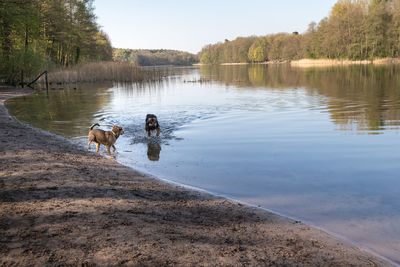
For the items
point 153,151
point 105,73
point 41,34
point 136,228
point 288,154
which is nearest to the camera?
point 136,228

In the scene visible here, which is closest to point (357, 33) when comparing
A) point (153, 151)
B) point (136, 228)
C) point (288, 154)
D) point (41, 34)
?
point (41, 34)

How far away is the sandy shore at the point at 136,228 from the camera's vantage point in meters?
3.16

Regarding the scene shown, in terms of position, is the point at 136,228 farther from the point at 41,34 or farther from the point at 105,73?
the point at 41,34

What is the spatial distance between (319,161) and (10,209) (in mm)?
6733

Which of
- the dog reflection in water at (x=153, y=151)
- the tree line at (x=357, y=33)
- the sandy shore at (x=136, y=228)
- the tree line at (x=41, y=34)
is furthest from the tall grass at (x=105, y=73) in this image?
the tree line at (x=357, y=33)

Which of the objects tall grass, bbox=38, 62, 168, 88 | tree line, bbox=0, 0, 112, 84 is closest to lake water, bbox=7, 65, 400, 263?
tree line, bbox=0, 0, 112, 84

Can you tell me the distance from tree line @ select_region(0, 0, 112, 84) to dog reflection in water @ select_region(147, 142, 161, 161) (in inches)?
807

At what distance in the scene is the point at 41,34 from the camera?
1743 inches

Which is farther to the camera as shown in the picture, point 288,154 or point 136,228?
point 288,154

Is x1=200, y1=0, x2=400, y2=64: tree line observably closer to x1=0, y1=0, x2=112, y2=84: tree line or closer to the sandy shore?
x1=0, y1=0, x2=112, y2=84: tree line

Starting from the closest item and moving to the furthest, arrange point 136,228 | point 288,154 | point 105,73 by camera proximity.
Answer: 1. point 136,228
2. point 288,154
3. point 105,73

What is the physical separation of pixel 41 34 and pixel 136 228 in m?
48.8

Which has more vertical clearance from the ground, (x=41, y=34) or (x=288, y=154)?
(x=41, y=34)

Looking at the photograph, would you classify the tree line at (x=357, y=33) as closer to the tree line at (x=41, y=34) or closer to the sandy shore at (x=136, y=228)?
the tree line at (x=41, y=34)
